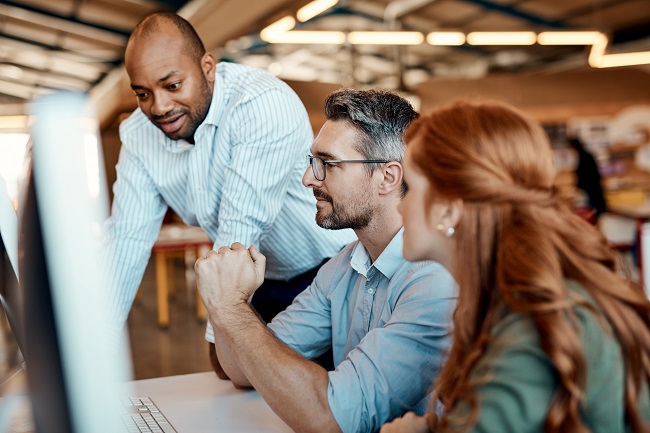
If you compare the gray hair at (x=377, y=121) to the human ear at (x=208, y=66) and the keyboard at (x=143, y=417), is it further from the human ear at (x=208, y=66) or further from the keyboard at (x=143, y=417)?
the keyboard at (x=143, y=417)

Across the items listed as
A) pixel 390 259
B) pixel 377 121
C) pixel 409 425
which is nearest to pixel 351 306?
pixel 390 259

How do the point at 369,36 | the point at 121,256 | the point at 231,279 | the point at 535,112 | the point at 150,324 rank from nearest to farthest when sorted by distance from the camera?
the point at 231,279
the point at 121,256
the point at 150,324
the point at 369,36
the point at 535,112

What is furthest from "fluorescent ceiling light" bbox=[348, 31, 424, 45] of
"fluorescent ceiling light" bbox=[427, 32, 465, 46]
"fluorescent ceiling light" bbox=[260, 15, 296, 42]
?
"fluorescent ceiling light" bbox=[260, 15, 296, 42]

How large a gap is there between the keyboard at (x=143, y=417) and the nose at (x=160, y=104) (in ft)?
2.35

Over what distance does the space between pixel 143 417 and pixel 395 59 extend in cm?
1198

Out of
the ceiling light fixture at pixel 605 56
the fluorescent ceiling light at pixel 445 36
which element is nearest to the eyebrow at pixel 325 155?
the fluorescent ceiling light at pixel 445 36

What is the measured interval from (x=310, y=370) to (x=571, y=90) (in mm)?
10484

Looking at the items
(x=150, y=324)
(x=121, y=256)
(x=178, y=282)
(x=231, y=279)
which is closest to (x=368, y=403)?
(x=231, y=279)

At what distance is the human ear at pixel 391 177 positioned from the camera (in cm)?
158

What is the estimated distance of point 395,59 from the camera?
42.4ft

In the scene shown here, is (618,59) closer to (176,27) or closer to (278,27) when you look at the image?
(278,27)

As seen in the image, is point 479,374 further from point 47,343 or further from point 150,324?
point 150,324

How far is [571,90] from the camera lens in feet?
35.9

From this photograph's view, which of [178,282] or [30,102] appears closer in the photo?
[30,102]
